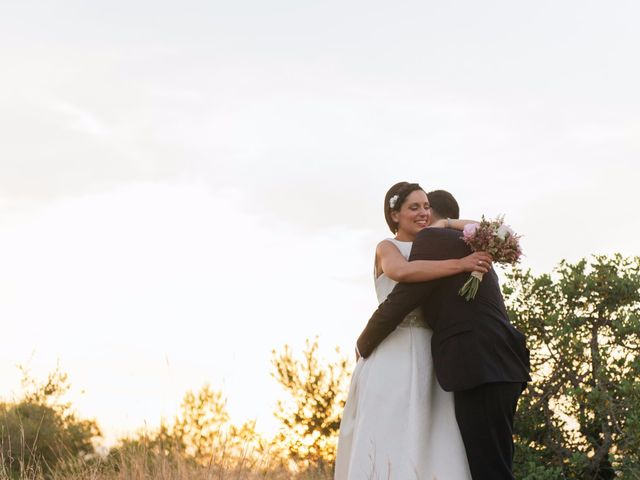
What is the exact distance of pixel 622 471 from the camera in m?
7.87

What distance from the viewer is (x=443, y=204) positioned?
5777 millimetres

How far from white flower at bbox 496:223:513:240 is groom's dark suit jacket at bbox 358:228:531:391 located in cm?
24

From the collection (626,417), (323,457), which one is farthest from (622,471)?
(323,457)

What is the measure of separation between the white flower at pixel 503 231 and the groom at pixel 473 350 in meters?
0.24

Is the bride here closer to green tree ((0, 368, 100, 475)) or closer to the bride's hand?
Answer: the bride's hand

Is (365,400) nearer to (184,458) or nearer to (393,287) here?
(393,287)

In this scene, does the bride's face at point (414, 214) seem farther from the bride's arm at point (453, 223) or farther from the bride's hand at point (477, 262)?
the bride's hand at point (477, 262)

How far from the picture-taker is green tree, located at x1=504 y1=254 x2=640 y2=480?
8211 millimetres

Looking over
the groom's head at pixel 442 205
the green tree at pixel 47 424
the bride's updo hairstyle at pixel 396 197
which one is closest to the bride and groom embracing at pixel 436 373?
the bride's updo hairstyle at pixel 396 197

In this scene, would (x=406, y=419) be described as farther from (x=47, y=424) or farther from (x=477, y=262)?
(x=47, y=424)

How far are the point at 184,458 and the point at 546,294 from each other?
162 inches

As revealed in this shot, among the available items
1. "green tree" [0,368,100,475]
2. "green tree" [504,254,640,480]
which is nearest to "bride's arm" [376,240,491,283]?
"green tree" [504,254,640,480]

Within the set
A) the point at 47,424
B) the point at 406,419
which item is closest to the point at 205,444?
the point at 406,419

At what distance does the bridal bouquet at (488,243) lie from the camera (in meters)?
4.76
